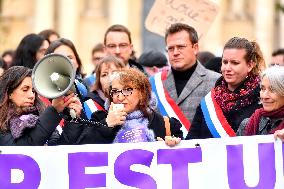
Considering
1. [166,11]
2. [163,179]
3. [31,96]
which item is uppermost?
[166,11]

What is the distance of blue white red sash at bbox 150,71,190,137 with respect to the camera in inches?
380

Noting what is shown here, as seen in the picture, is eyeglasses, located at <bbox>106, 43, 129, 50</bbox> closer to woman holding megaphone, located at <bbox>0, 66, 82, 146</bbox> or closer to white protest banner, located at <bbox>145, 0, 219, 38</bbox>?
white protest banner, located at <bbox>145, 0, 219, 38</bbox>

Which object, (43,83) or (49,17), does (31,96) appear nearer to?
(43,83)

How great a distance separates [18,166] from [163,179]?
40.9 inches

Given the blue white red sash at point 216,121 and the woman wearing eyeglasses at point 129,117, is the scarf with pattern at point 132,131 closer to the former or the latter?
the woman wearing eyeglasses at point 129,117

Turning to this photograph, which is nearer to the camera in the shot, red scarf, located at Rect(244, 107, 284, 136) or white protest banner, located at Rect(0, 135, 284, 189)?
red scarf, located at Rect(244, 107, 284, 136)

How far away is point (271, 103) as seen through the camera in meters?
8.19

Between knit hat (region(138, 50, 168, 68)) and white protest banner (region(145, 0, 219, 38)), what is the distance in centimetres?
132

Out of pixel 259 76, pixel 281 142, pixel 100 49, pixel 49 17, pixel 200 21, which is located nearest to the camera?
pixel 281 142

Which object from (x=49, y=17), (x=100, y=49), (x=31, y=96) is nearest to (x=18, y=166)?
(x=31, y=96)

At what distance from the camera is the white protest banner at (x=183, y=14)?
11.7 metres

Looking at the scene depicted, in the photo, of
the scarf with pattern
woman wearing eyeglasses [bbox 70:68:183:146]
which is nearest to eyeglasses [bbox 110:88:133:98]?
woman wearing eyeglasses [bbox 70:68:183:146]

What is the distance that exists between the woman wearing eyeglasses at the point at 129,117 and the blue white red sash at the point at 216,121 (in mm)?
389

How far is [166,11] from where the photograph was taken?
1185cm
